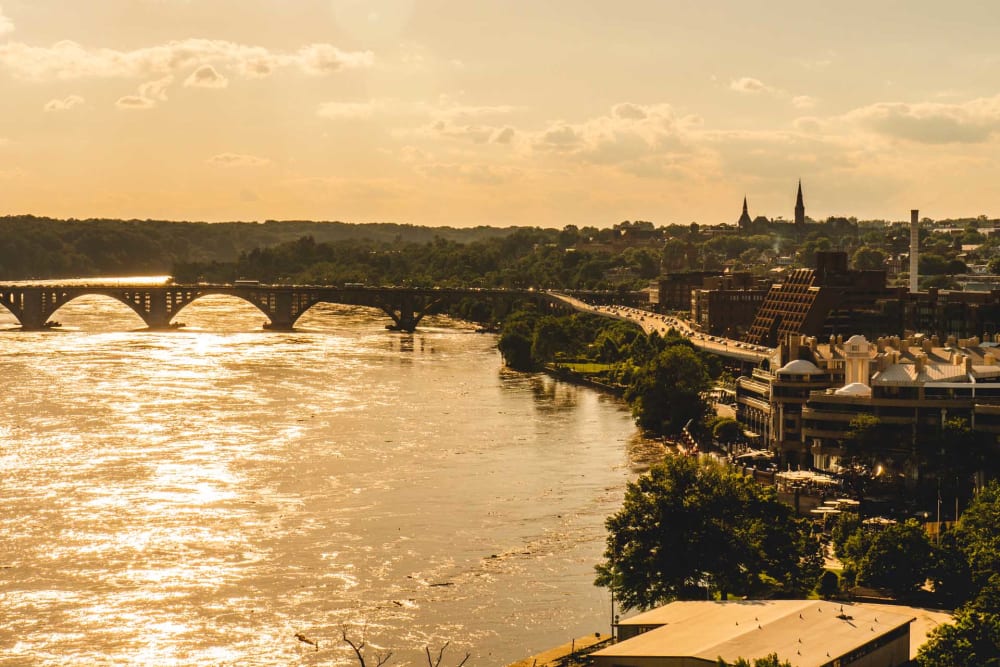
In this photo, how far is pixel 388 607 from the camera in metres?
35.7

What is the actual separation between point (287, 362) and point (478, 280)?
96035 mm

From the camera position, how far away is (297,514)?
150 ft

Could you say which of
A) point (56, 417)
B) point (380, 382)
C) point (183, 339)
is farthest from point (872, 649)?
point (183, 339)

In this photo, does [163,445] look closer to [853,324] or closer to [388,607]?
[388,607]

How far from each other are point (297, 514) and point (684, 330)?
7466cm

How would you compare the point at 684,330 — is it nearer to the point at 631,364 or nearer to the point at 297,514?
the point at 631,364

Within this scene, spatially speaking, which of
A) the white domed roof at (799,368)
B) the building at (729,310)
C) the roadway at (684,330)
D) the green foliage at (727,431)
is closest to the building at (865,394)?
the white domed roof at (799,368)

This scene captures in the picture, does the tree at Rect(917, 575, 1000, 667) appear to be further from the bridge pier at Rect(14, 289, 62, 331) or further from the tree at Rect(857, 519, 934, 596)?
the bridge pier at Rect(14, 289, 62, 331)

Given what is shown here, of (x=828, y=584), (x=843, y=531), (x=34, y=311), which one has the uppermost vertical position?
(x=34, y=311)

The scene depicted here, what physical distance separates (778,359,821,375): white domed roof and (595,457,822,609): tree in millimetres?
19207

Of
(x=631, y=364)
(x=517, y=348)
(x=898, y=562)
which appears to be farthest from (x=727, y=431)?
(x=517, y=348)

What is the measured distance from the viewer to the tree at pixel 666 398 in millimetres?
66000

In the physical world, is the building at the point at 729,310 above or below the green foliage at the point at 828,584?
above

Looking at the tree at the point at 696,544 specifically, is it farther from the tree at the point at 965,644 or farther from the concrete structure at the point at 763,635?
the tree at the point at 965,644
